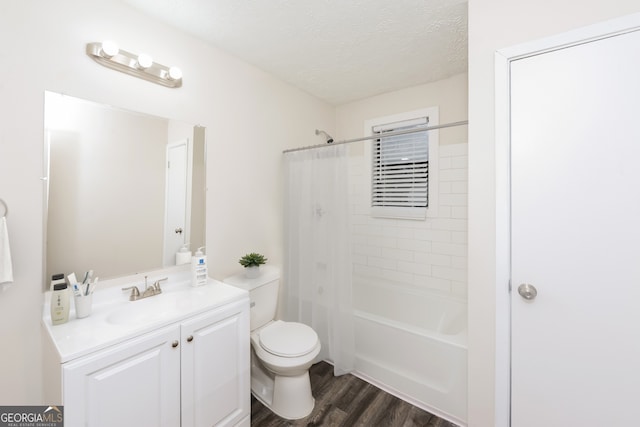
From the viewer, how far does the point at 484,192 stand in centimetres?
134

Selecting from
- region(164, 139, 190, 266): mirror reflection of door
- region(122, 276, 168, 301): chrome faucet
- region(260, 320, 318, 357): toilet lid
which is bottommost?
region(260, 320, 318, 357): toilet lid

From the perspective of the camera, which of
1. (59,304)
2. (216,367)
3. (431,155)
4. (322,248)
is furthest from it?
(431,155)

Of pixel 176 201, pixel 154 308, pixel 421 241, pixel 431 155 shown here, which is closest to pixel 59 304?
pixel 154 308

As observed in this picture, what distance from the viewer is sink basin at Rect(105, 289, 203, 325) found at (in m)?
1.27

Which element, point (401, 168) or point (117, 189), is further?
point (401, 168)

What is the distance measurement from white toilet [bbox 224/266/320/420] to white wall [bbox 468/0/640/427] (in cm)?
95

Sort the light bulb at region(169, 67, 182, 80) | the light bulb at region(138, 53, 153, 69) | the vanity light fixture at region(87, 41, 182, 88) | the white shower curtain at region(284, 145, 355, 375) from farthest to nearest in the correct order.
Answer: the white shower curtain at region(284, 145, 355, 375) → the light bulb at region(169, 67, 182, 80) → the light bulb at region(138, 53, 153, 69) → the vanity light fixture at region(87, 41, 182, 88)

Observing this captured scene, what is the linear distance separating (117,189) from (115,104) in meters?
0.46

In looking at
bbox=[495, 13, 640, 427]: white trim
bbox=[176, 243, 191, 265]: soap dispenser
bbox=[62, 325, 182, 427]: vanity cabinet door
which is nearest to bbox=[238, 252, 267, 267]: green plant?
bbox=[176, 243, 191, 265]: soap dispenser

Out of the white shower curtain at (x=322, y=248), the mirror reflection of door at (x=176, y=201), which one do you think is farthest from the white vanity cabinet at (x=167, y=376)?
the white shower curtain at (x=322, y=248)

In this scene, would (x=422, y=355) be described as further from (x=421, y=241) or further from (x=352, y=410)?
(x=421, y=241)

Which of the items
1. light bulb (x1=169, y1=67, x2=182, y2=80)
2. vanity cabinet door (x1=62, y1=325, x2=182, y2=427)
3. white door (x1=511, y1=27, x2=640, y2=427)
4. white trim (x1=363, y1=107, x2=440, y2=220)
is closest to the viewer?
vanity cabinet door (x1=62, y1=325, x2=182, y2=427)

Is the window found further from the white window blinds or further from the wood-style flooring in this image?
the wood-style flooring

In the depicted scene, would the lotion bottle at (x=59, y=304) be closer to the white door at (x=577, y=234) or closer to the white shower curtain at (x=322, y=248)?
the white shower curtain at (x=322, y=248)
